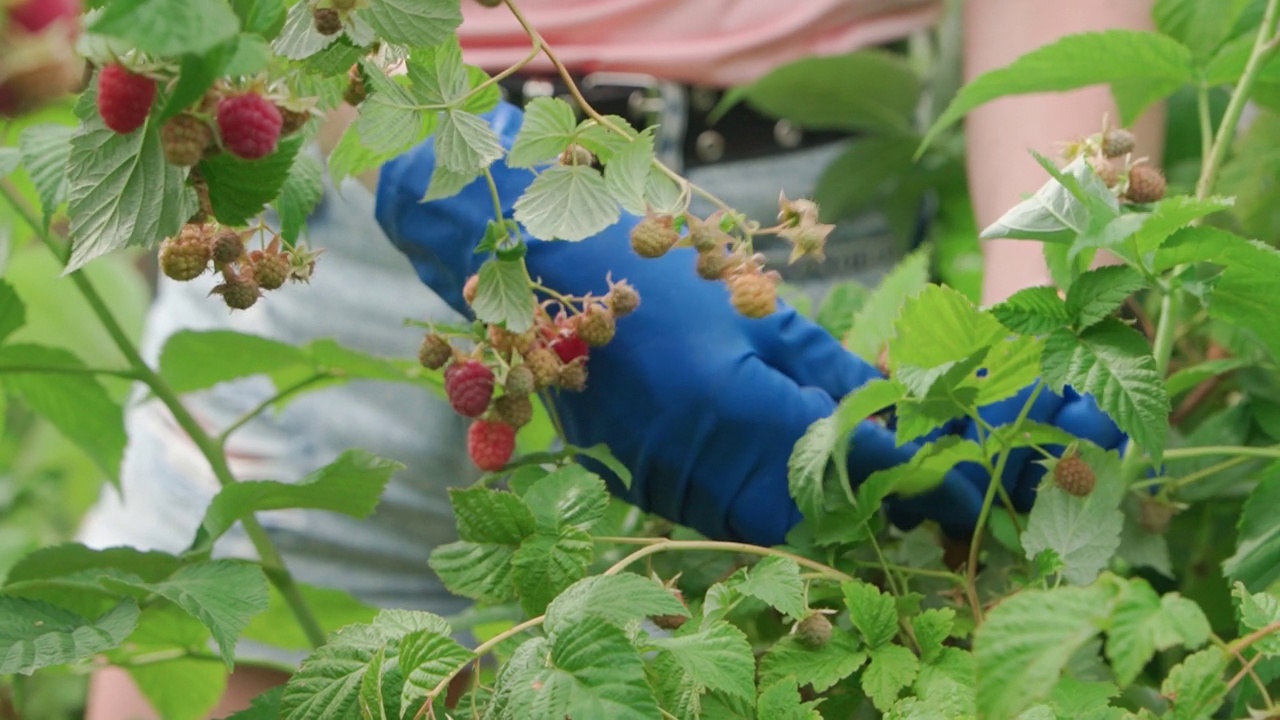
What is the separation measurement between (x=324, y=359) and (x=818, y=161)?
54 centimetres

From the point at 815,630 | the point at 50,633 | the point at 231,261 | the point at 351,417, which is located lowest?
the point at 351,417

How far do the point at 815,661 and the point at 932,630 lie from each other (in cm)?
5

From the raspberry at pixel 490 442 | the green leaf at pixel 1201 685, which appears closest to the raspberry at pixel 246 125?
the raspberry at pixel 490 442

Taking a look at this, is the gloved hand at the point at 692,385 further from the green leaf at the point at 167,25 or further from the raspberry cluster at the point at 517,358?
the green leaf at the point at 167,25

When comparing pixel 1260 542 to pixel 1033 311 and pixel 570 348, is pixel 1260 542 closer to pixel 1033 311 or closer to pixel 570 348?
pixel 1033 311

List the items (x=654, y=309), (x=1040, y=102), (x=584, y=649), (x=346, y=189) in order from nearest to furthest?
(x=584, y=649) < (x=654, y=309) < (x=1040, y=102) < (x=346, y=189)

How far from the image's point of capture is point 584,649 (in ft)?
1.27

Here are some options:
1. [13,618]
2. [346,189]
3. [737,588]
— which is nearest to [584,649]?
[737,588]

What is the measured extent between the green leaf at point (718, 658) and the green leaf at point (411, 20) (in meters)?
0.21

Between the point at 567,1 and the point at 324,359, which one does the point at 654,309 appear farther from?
the point at 567,1

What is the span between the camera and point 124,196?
388mm

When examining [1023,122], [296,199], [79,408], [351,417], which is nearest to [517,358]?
[296,199]

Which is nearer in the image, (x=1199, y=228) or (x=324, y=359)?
(x=1199, y=228)

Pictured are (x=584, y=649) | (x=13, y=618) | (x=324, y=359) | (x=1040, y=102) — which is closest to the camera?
(x=584, y=649)
